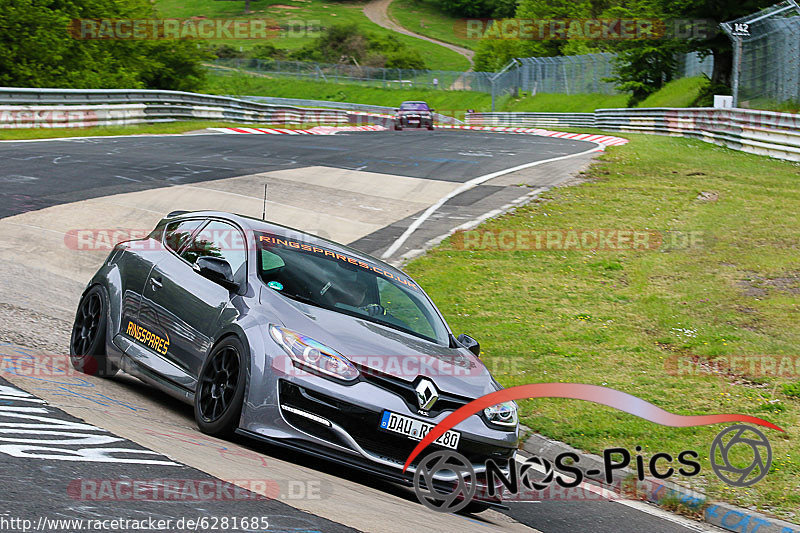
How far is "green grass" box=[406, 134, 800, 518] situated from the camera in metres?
8.16

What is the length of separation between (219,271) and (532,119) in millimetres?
53831

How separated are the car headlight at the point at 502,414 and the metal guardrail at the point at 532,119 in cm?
4576

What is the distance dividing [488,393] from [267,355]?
1.54 metres

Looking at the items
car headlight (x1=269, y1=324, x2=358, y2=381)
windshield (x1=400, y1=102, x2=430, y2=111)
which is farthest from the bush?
car headlight (x1=269, y1=324, x2=358, y2=381)

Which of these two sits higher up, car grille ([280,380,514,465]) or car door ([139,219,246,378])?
car door ([139,219,246,378])

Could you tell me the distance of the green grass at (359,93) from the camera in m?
80.6

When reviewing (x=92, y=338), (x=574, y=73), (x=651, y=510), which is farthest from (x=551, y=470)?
(x=574, y=73)

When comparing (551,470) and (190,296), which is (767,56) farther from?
(190,296)

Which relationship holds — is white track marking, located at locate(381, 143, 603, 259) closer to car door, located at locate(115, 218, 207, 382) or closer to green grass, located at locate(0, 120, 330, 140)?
car door, located at locate(115, 218, 207, 382)

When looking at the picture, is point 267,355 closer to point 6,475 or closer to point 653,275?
point 6,475

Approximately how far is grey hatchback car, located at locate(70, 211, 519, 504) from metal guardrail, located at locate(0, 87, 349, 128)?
832 inches

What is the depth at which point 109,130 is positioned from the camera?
3036 cm

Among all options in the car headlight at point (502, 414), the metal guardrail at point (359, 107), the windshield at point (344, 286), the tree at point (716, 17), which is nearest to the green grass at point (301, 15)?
the metal guardrail at point (359, 107)

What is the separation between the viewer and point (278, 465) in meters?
5.82
